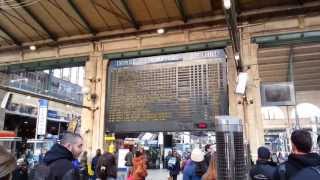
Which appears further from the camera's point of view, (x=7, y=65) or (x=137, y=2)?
(x=7, y=65)

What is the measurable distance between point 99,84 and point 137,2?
331cm

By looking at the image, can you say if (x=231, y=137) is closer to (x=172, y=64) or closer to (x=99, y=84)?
(x=172, y=64)

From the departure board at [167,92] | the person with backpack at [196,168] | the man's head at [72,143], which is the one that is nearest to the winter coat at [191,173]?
the person with backpack at [196,168]

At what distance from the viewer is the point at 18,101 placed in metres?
22.2

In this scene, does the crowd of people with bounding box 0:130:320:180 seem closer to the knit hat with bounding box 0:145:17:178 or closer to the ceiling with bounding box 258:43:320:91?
the knit hat with bounding box 0:145:17:178

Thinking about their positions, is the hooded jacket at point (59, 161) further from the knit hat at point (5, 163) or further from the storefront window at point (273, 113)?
the storefront window at point (273, 113)

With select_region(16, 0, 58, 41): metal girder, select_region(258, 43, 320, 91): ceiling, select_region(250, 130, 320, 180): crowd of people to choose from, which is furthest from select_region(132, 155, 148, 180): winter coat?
select_region(258, 43, 320, 91): ceiling

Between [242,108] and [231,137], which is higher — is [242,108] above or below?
above

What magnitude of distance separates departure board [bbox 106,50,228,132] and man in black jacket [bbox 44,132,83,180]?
8.11 m

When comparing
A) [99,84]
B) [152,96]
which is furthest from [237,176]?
[99,84]

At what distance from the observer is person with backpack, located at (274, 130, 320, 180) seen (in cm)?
216

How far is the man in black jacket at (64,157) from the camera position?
2.65 metres

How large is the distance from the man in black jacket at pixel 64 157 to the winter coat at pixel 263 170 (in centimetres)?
224

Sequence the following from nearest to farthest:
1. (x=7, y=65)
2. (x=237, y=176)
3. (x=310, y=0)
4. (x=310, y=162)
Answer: (x=310, y=162) < (x=237, y=176) < (x=310, y=0) < (x=7, y=65)
